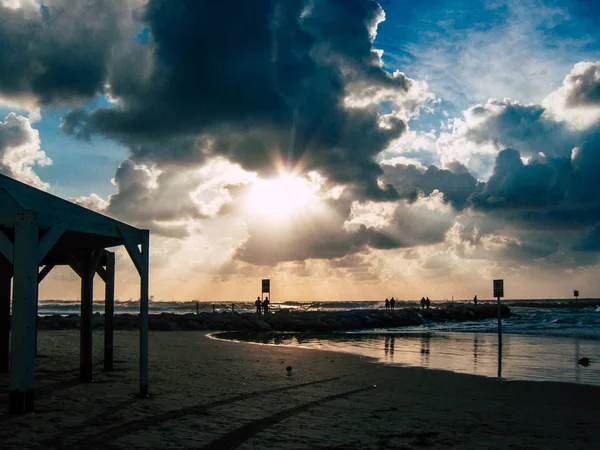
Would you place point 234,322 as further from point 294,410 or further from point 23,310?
point 23,310

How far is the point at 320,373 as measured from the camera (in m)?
16.0

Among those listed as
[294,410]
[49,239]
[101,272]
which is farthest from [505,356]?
[49,239]

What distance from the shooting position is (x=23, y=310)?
27.3 feet

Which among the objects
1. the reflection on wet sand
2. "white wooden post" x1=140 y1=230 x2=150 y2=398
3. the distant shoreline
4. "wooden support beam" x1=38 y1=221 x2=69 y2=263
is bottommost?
the distant shoreline

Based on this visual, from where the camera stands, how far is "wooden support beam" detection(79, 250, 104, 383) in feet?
41.3

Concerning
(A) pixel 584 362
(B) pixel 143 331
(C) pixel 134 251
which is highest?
(C) pixel 134 251

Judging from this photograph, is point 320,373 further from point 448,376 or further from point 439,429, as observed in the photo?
point 439,429

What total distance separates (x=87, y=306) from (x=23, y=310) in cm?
451

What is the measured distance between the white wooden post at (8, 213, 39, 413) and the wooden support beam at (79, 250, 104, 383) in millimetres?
3973

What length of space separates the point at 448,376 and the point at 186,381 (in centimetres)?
738

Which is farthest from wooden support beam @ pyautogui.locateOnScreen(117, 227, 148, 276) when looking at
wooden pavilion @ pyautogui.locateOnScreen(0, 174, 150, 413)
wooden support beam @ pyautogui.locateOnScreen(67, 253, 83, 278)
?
wooden support beam @ pyautogui.locateOnScreen(67, 253, 83, 278)

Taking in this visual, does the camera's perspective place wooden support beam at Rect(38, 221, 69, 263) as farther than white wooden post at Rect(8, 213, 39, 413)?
Yes

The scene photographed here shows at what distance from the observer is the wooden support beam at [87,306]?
12602 mm

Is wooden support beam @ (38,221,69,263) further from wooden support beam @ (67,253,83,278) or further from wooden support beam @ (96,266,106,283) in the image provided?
wooden support beam @ (96,266,106,283)
